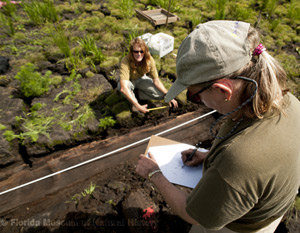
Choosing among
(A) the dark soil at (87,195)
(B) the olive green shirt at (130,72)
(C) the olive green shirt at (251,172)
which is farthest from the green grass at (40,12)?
(C) the olive green shirt at (251,172)

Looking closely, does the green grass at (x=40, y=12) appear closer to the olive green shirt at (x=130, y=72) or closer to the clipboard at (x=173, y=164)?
the olive green shirt at (x=130, y=72)

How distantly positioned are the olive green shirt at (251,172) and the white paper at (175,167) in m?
0.58

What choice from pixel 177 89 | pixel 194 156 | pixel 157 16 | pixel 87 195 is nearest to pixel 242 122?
pixel 177 89

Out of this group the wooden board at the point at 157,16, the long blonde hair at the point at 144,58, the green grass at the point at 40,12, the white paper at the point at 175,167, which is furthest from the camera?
the wooden board at the point at 157,16

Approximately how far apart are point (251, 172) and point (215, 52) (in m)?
0.52

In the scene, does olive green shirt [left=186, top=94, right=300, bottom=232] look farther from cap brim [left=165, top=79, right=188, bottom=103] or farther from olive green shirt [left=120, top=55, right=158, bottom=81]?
olive green shirt [left=120, top=55, right=158, bottom=81]

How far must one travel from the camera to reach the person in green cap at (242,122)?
30.1 inches

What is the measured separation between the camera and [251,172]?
0.75m

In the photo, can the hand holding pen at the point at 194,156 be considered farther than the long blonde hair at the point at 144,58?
No

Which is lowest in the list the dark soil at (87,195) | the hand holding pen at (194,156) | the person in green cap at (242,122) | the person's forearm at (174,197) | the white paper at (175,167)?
the dark soil at (87,195)

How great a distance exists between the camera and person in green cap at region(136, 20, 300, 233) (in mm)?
765

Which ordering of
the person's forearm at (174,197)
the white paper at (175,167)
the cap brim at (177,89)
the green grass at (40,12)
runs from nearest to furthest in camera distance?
the cap brim at (177,89) < the person's forearm at (174,197) < the white paper at (175,167) < the green grass at (40,12)

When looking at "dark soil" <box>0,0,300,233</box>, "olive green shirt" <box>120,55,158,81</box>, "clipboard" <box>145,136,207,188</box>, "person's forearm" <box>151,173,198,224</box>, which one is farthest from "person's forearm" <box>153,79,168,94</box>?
"person's forearm" <box>151,173,198,224</box>

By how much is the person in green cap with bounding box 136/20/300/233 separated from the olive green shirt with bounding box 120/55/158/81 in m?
1.66
